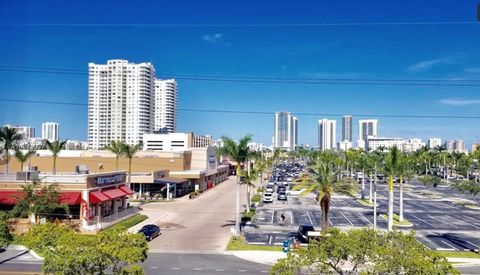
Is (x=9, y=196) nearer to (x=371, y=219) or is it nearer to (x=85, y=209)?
(x=85, y=209)

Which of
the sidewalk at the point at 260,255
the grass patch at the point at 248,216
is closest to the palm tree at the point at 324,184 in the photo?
the sidewalk at the point at 260,255

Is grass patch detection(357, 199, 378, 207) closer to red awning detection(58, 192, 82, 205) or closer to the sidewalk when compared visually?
the sidewalk

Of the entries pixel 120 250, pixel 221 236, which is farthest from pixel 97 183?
pixel 120 250

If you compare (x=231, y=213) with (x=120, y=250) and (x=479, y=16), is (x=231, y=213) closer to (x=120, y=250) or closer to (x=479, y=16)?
(x=120, y=250)

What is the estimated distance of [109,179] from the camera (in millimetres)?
58406

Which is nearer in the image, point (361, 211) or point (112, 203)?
point (112, 203)

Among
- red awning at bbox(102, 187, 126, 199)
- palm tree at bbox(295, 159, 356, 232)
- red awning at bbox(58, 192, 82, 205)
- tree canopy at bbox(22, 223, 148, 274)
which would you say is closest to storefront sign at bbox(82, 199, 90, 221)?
red awning at bbox(58, 192, 82, 205)

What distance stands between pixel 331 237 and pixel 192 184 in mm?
81148

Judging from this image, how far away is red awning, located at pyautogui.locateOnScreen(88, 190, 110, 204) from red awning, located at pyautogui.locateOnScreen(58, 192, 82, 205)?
121cm

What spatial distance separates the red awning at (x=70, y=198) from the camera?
49.5 meters

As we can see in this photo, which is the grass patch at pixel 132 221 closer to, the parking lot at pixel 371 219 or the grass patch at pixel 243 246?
the parking lot at pixel 371 219

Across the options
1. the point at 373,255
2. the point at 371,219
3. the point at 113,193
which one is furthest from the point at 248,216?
the point at 373,255

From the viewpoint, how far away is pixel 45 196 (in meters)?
47.7

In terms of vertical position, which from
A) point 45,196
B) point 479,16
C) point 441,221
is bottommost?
point 441,221
